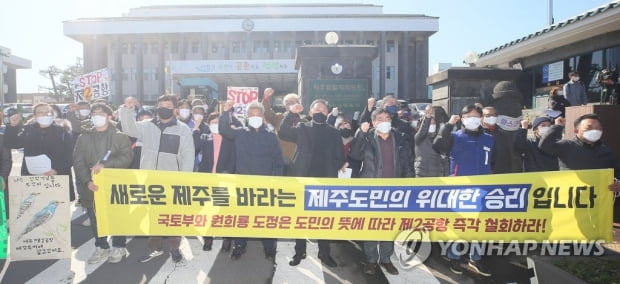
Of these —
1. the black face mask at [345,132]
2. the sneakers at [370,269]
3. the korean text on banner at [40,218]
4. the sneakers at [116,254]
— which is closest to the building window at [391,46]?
the black face mask at [345,132]

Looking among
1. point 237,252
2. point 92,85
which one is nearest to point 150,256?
point 237,252

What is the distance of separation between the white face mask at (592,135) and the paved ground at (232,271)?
170 centimetres

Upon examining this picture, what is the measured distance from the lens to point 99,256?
538 centimetres

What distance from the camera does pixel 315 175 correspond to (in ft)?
18.1

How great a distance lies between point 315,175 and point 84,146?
2929 millimetres

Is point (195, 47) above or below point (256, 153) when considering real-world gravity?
above

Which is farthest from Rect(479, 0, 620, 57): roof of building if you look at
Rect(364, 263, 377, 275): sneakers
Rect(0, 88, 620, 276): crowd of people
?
Rect(364, 263, 377, 275): sneakers

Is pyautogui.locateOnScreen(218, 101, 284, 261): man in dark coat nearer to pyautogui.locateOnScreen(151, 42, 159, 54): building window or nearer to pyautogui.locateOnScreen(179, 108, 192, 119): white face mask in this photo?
pyautogui.locateOnScreen(179, 108, 192, 119): white face mask

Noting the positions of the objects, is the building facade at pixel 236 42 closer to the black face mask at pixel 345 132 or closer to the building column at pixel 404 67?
the building column at pixel 404 67

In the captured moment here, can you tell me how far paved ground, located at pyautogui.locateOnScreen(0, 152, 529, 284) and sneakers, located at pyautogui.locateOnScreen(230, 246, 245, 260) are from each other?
0.08 metres

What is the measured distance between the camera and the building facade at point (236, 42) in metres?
49.1

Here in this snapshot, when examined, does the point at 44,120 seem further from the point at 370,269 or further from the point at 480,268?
the point at 480,268

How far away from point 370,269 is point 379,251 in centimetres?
28

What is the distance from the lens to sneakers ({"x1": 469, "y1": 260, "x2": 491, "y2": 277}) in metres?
4.97
